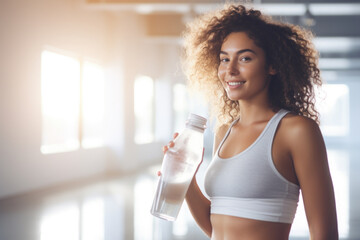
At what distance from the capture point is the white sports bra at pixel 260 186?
3.14 ft

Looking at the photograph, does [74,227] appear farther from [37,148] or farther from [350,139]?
[350,139]

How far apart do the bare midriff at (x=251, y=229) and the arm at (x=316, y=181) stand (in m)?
0.08

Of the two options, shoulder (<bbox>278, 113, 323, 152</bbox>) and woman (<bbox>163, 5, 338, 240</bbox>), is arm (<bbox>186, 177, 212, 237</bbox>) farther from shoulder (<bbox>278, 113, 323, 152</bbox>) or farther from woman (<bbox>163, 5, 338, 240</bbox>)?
shoulder (<bbox>278, 113, 323, 152</bbox>)

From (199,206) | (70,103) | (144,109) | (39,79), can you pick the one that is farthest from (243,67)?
(144,109)

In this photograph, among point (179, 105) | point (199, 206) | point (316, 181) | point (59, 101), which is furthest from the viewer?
point (179, 105)

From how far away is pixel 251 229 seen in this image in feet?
3.19

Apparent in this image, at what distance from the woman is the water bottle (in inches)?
2.3

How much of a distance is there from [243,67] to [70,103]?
7057 millimetres

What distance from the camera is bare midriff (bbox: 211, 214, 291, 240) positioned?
0.97 metres

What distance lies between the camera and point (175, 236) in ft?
12.2

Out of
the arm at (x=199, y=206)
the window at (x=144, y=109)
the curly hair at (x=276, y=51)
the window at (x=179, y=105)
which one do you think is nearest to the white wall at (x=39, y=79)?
the window at (x=144, y=109)

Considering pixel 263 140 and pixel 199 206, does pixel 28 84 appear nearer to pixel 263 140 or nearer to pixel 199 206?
pixel 199 206

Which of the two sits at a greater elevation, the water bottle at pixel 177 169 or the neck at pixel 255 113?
the neck at pixel 255 113

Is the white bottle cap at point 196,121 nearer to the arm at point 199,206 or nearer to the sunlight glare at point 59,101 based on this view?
the arm at point 199,206
